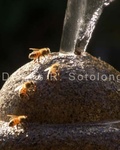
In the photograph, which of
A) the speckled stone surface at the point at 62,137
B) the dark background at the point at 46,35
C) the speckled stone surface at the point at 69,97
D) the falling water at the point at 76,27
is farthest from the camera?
the dark background at the point at 46,35

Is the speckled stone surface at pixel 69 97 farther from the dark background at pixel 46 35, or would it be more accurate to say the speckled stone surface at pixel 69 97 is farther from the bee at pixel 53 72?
the dark background at pixel 46 35

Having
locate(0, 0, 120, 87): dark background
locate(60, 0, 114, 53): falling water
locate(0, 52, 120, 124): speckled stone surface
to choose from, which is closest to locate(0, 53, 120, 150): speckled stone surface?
locate(0, 52, 120, 124): speckled stone surface

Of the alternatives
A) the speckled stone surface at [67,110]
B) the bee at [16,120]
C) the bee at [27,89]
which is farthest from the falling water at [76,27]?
the bee at [16,120]

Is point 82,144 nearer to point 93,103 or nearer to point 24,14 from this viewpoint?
point 93,103

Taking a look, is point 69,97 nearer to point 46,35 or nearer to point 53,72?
point 53,72

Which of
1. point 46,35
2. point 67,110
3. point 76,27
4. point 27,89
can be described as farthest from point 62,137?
point 46,35

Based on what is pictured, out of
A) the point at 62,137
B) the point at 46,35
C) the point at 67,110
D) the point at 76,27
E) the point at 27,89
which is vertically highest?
the point at 46,35

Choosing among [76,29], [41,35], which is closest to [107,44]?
[41,35]
